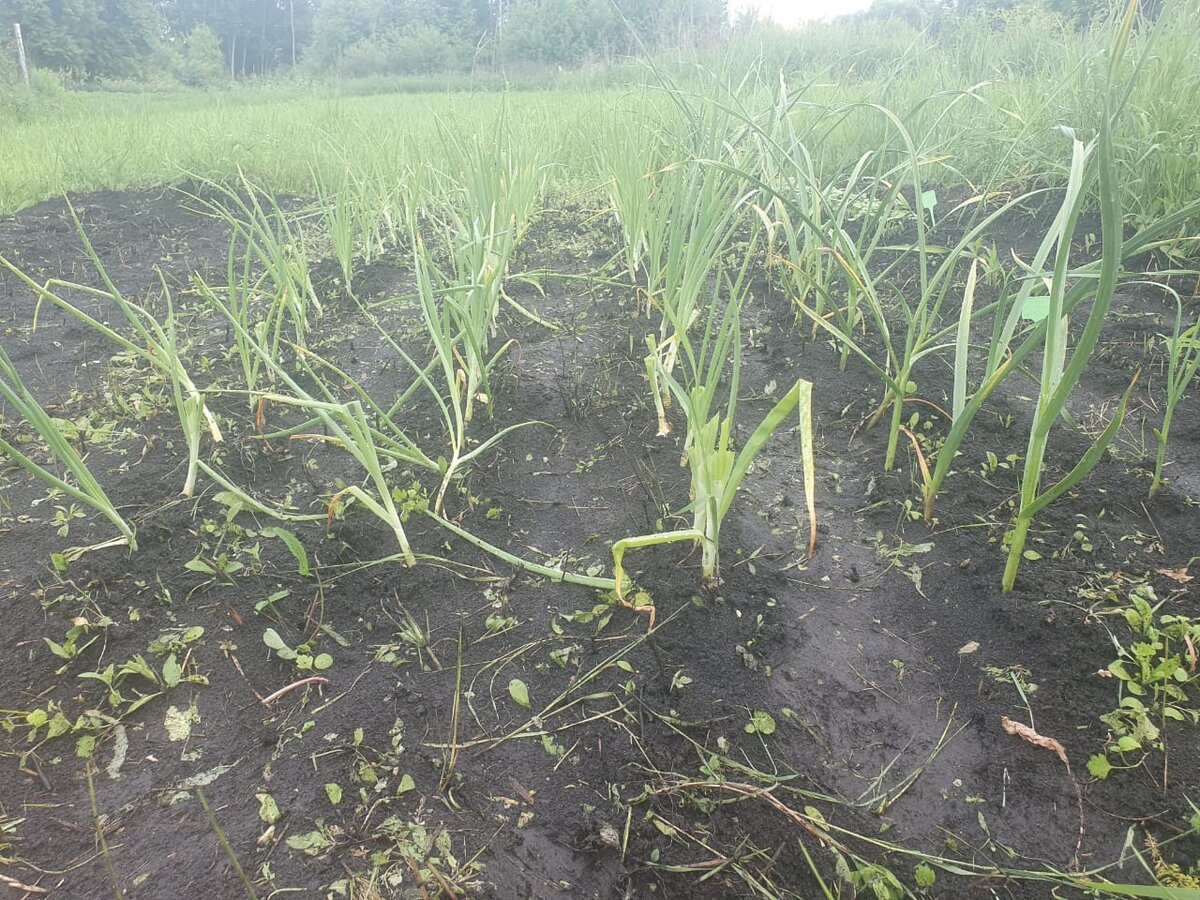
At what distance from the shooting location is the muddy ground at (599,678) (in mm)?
757

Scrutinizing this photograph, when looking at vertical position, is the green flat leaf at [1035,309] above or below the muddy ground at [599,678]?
above

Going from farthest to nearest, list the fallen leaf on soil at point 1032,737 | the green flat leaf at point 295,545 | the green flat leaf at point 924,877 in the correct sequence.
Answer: the green flat leaf at point 295,545
the fallen leaf on soil at point 1032,737
the green flat leaf at point 924,877

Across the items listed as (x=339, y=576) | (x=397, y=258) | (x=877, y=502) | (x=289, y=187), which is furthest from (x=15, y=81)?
(x=877, y=502)

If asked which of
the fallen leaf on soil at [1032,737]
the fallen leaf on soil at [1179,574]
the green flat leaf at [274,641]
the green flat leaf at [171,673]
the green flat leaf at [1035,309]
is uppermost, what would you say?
the green flat leaf at [1035,309]

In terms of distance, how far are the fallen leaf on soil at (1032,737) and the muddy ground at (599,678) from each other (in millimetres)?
15

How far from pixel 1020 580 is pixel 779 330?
41.6 inches

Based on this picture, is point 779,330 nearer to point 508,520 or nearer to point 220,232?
point 508,520

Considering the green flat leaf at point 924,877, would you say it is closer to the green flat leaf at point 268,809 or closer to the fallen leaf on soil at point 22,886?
the green flat leaf at point 268,809

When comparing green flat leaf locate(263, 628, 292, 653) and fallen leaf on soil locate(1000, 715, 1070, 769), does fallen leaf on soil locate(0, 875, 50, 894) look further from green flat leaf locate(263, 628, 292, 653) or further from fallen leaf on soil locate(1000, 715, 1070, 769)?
fallen leaf on soil locate(1000, 715, 1070, 769)

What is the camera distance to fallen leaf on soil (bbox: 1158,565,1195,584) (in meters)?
1.00

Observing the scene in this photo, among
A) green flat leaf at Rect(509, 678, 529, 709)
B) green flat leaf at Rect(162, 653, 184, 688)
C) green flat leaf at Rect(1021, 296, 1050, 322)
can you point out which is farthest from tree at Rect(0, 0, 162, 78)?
green flat leaf at Rect(1021, 296, 1050, 322)

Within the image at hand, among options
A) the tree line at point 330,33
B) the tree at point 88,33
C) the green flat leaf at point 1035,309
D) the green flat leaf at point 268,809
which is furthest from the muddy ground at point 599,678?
the tree at point 88,33

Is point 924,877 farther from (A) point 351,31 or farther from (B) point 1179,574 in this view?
(A) point 351,31

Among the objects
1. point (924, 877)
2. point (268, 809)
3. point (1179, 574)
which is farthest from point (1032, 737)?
point (268, 809)
